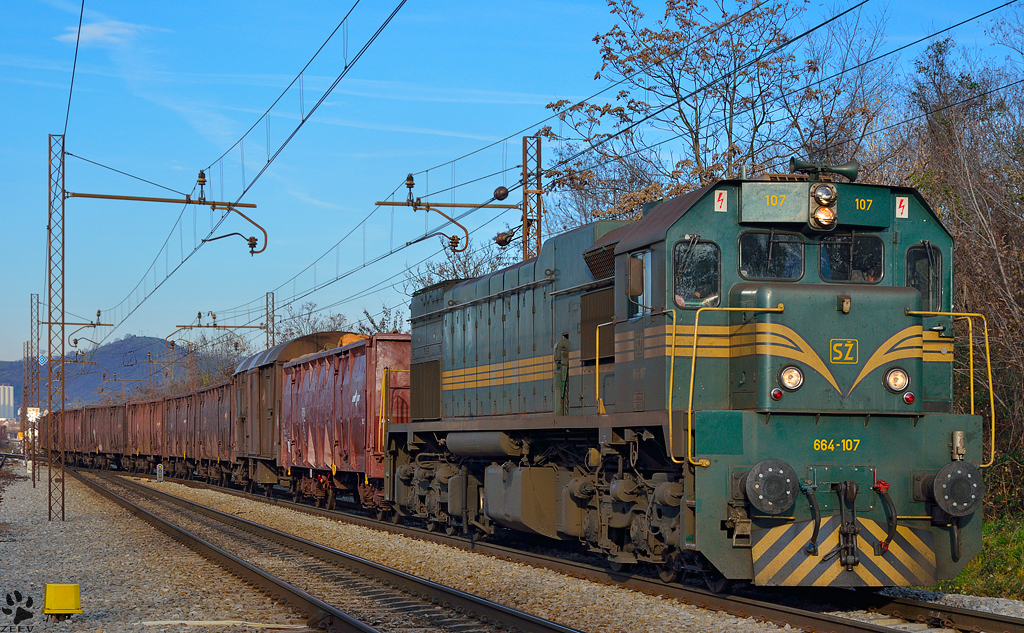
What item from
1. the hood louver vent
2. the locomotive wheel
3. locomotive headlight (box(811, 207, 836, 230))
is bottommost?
the locomotive wheel

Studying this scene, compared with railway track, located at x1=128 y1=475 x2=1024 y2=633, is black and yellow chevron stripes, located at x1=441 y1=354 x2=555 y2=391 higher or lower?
higher

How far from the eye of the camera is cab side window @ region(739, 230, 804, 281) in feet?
29.4

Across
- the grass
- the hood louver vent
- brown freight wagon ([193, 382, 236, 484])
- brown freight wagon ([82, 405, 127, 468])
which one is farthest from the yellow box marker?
brown freight wagon ([82, 405, 127, 468])

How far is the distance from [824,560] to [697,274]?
2.65m

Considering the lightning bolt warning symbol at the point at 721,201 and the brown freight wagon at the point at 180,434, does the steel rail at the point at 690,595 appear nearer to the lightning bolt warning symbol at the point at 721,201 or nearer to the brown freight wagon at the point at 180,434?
the lightning bolt warning symbol at the point at 721,201

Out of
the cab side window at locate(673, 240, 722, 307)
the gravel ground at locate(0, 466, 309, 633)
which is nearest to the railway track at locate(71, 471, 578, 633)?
the gravel ground at locate(0, 466, 309, 633)

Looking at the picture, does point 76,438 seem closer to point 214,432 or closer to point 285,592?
point 214,432

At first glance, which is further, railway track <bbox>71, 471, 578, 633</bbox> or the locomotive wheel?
the locomotive wheel

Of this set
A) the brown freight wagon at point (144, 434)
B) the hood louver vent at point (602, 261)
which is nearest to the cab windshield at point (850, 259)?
the hood louver vent at point (602, 261)

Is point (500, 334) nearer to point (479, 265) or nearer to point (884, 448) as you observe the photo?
point (884, 448)

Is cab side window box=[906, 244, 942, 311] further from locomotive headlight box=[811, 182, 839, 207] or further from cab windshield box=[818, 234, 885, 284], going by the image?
locomotive headlight box=[811, 182, 839, 207]

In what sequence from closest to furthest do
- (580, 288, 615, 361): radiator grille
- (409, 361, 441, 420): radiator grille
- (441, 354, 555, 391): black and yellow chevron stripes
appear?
1. (580, 288, 615, 361): radiator grille
2. (441, 354, 555, 391): black and yellow chevron stripes
3. (409, 361, 441, 420): radiator grille

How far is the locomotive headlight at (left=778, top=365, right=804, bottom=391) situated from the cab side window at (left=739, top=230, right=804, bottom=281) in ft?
3.06

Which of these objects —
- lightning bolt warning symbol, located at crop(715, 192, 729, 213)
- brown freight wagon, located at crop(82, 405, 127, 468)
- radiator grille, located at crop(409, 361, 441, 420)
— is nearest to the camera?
lightning bolt warning symbol, located at crop(715, 192, 729, 213)
